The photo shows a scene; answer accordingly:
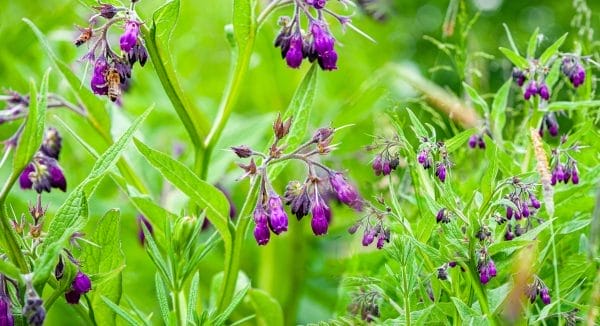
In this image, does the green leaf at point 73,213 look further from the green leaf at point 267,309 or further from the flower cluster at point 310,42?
the green leaf at point 267,309

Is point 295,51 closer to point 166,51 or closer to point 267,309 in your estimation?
point 166,51

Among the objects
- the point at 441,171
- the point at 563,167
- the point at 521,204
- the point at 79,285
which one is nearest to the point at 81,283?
the point at 79,285

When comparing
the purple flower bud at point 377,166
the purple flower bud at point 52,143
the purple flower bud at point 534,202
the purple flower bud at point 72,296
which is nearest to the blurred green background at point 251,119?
the purple flower bud at point 52,143

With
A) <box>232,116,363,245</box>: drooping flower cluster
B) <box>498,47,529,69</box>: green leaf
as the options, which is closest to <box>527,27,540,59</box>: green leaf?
<box>498,47,529,69</box>: green leaf

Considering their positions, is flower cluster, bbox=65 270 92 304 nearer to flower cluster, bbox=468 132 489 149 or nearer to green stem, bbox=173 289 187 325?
green stem, bbox=173 289 187 325

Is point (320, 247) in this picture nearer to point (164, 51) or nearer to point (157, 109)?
point (157, 109)
